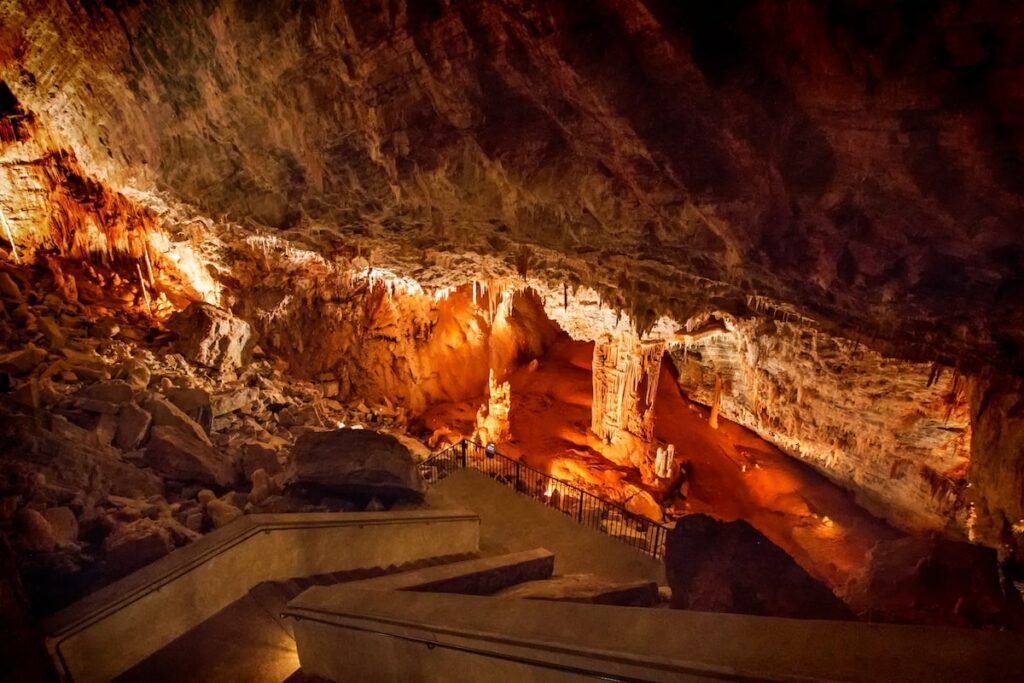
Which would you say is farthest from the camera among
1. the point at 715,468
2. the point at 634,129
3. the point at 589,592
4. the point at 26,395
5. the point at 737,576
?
the point at 715,468

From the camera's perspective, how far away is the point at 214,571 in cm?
403

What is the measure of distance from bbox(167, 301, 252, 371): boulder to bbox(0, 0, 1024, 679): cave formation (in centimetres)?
8

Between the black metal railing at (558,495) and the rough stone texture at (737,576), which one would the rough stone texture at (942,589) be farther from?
the black metal railing at (558,495)


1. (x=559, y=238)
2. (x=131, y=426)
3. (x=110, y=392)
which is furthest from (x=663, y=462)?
(x=110, y=392)

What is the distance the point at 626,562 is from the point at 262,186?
29.1 ft

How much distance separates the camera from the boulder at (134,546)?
3.95 m

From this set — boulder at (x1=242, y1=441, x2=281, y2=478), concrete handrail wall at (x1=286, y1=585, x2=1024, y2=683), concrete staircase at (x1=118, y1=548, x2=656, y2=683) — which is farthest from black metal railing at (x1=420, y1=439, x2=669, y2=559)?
concrete handrail wall at (x1=286, y1=585, x2=1024, y2=683)

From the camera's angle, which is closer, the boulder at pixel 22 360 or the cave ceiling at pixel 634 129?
the cave ceiling at pixel 634 129

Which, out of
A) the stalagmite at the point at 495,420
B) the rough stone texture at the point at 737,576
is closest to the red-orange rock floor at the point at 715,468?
the stalagmite at the point at 495,420

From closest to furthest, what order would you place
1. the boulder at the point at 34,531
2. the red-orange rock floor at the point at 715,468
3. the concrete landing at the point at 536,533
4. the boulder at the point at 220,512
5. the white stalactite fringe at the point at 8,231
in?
the boulder at the point at 34,531
the boulder at the point at 220,512
the concrete landing at the point at 536,533
the white stalactite fringe at the point at 8,231
the red-orange rock floor at the point at 715,468

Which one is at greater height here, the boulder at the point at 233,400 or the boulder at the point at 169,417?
the boulder at the point at 169,417

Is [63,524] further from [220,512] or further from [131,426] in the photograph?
[131,426]

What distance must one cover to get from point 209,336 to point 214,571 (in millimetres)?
8236

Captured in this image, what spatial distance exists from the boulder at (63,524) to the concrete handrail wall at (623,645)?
2196 millimetres
